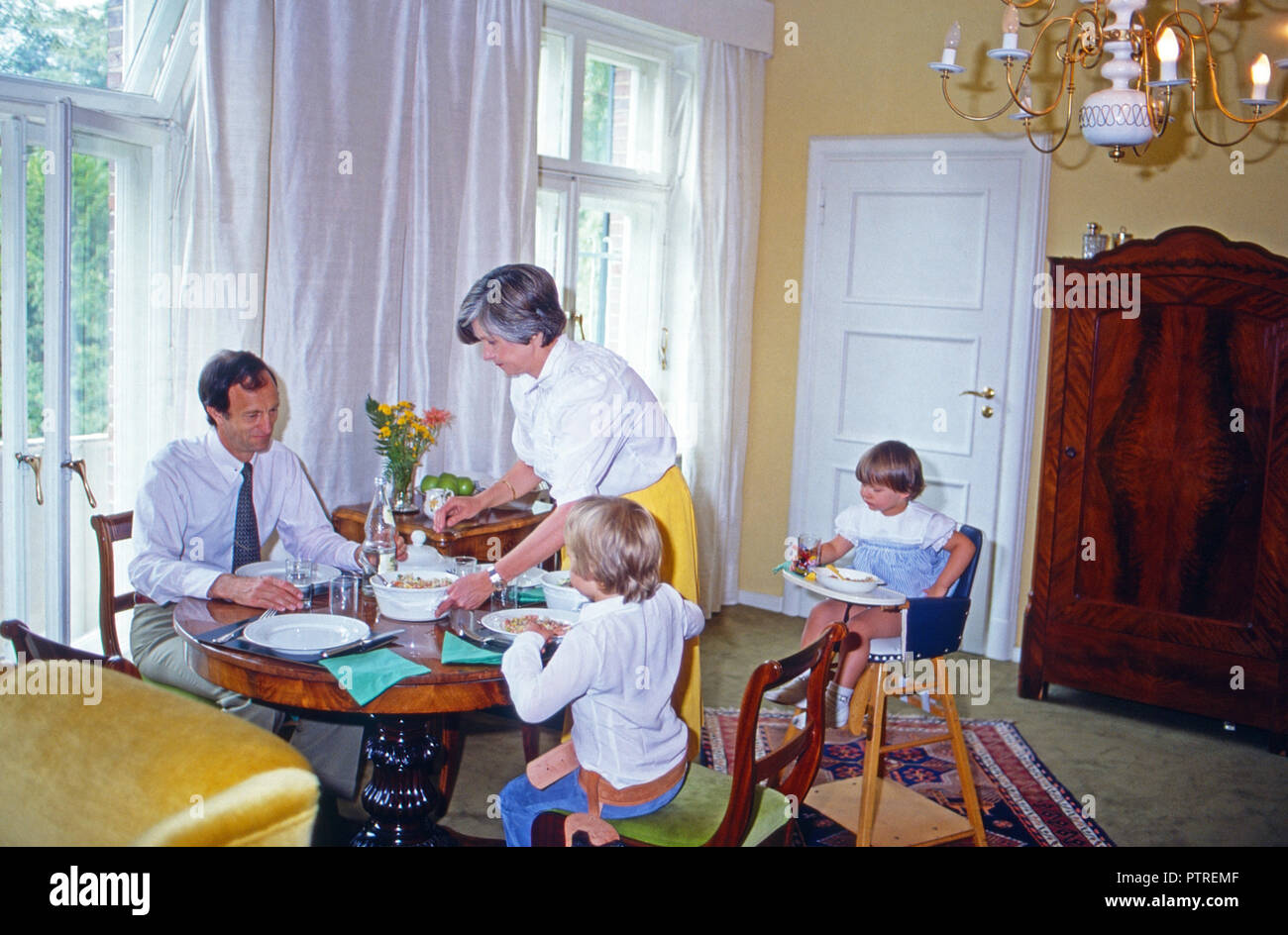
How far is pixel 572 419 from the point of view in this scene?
109 inches

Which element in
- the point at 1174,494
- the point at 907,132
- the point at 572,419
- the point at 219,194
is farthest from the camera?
the point at 907,132

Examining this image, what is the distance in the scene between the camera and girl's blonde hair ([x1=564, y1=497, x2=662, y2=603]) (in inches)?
87.4

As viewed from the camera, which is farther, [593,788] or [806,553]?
[806,553]

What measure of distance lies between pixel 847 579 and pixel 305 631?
1559 millimetres

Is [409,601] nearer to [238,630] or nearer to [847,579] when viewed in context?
[238,630]

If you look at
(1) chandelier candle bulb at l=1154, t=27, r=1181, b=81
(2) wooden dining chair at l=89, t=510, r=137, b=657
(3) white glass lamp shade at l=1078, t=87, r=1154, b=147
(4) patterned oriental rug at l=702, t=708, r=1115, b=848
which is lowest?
(4) patterned oriental rug at l=702, t=708, r=1115, b=848

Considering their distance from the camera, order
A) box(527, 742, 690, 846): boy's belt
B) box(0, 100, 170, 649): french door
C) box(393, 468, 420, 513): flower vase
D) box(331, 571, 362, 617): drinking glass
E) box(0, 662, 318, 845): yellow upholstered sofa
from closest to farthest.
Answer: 1. box(0, 662, 318, 845): yellow upholstered sofa
2. box(527, 742, 690, 846): boy's belt
3. box(331, 571, 362, 617): drinking glass
4. box(0, 100, 170, 649): french door
5. box(393, 468, 420, 513): flower vase

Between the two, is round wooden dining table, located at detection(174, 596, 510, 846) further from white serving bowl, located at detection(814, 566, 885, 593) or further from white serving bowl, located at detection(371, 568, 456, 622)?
white serving bowl, located at detection(814, 566, 885, 593)

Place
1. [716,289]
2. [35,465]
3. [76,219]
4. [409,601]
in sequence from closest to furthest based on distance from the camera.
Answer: [409,601], [35,465], [76,219], [716,289]

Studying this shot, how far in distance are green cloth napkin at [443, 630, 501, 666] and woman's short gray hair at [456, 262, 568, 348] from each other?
0.77m

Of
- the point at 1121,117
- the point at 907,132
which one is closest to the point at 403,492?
the point at 1121,117

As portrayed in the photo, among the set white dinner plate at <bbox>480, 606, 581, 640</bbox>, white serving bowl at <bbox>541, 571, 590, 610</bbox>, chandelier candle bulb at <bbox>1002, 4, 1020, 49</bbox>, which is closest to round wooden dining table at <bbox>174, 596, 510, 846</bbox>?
white dinner plate at <bbox>480, 606, 581, 640</bbox>

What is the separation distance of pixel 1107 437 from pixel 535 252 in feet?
7.56
